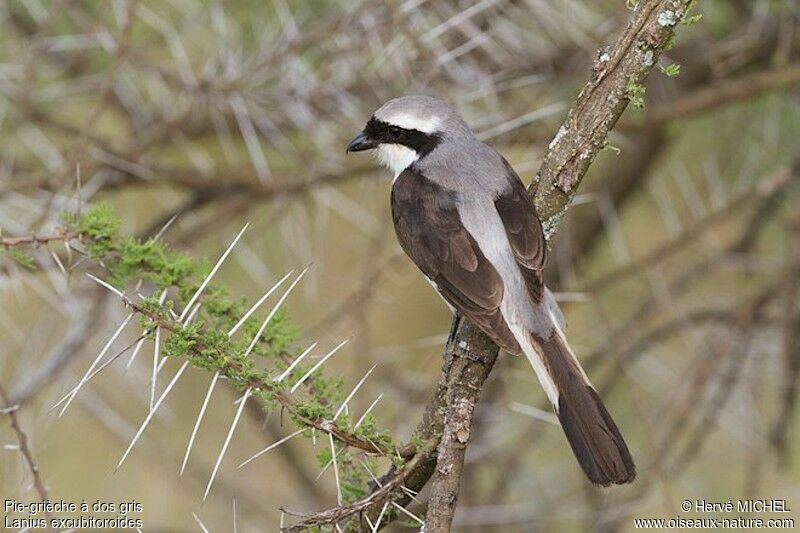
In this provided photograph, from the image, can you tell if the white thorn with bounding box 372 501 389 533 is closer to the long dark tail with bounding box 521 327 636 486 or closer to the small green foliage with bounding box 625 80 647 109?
the long dark tail with bounding box 521 327 636 486

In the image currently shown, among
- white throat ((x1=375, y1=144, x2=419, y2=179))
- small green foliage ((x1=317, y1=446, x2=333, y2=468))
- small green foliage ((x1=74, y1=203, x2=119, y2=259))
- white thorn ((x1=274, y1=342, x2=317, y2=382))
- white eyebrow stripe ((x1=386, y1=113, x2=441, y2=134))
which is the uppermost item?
white eyebrow stripe ((x1=386, y1=113, x2=441, y2=134))

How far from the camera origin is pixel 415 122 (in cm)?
319

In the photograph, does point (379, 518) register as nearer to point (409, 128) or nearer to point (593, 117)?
point (593, 117)

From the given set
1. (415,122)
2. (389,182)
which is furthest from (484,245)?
(389,182)

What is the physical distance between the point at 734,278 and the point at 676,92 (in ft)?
3.84

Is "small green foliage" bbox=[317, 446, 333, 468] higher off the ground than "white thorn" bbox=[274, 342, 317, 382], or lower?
lower

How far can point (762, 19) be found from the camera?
4094mm

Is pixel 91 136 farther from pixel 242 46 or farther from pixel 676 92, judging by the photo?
pixel 676 92

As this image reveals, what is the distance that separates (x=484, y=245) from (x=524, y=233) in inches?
8.7

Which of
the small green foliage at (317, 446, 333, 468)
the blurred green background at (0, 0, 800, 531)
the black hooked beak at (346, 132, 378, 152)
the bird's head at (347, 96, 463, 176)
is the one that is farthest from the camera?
the blurred green background at (0, 0, 800, 531)

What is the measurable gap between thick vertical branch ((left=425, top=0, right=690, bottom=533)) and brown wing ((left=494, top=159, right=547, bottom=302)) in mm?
327

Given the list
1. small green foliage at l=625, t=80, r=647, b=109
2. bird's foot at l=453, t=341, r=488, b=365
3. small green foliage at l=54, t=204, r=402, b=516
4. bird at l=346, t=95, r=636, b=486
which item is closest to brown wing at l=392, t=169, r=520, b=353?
bird at l=346, t=95, r=636, b=486

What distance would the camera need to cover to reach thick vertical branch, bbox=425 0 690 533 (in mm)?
1943

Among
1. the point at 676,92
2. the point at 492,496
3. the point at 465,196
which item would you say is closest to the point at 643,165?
the point at 676,92
